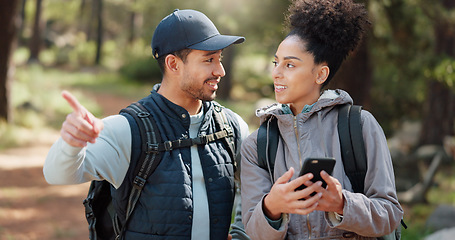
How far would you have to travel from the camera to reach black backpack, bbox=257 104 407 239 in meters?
2.19

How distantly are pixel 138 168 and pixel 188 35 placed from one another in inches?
30.4

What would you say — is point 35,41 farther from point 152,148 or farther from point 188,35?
point 152,148

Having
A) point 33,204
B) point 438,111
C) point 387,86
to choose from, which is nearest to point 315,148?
point 33,204

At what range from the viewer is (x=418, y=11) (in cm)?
842

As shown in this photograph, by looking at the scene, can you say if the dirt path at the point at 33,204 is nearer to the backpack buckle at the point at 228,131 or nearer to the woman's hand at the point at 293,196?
the backpack buckle at the point at 228,131

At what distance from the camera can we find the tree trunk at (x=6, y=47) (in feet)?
33.8

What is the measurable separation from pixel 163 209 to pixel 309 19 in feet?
3.89

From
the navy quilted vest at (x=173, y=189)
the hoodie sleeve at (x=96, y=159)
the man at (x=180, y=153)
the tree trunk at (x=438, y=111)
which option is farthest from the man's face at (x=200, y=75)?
the tree trunk at (x=438, y=111)

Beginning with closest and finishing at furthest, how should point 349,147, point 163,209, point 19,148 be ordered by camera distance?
1. point 349,147
2. point 163,209
3. point 19,148

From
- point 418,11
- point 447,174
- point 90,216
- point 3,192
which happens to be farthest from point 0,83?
point 447,174

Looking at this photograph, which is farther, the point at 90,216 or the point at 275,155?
the point at 90,216

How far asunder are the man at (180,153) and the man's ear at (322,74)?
1.76ft

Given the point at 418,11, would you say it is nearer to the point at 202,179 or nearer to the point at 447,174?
the point at 447,174

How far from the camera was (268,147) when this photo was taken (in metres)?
2.34
